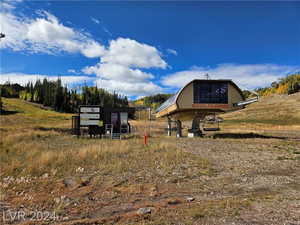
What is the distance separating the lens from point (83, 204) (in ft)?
18.2

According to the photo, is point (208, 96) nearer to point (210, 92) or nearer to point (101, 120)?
point (210, 92)

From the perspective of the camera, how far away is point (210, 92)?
26.1m

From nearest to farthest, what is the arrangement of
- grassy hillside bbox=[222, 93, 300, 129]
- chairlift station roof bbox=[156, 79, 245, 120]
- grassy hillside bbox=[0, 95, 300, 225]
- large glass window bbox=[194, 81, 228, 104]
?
1. grassy hillside bbox=[0, 95, 300, 225]
2. chairlift station roof bbox=[156, 79, 245, 120]
3. large glass window bbox=[194, 81, 228, 104]
4. grassy hillside bbox=[222, 93, 300, 129]

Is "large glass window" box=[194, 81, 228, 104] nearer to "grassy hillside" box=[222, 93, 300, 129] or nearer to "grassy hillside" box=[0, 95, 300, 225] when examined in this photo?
"grassy hillside" box=[0, 95, 300, 225]

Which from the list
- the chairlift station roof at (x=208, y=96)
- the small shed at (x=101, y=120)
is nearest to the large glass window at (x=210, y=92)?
the chairlift station roof at (x=208, y=96)

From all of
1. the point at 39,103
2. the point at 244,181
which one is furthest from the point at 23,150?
the point at 39,103

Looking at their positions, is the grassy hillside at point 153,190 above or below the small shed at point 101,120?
below

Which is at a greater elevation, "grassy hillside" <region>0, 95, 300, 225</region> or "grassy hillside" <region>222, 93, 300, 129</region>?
"grassy hillside" <region>222, 93, 300, 129</region>

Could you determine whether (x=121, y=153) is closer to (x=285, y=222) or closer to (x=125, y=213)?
(x=125, y=213)

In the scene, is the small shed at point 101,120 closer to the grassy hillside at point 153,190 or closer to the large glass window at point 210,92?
the large glass window at point 210,92

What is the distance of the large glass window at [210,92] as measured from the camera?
85.0ft

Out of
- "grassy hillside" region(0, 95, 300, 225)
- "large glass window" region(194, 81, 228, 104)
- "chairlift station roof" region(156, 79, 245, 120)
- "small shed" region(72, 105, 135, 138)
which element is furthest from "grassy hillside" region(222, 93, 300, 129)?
"grassy hillside" region(0, 95, 300, 225)

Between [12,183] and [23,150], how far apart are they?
24.9ft

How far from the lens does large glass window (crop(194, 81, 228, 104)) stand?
85.0 feet
